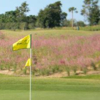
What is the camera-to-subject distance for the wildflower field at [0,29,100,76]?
21.3 meters

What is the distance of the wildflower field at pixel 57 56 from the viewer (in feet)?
69.9


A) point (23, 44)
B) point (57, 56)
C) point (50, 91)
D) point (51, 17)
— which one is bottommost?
point (50, 91)

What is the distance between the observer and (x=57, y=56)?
2447 centimetres

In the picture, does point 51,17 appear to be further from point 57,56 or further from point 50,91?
point 50,91

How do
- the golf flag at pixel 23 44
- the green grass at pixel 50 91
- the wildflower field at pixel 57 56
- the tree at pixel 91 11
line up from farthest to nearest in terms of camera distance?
the tree at pixel 91 11
the wildflower field at pixel 57 56
the green grass at pixel 50 91
the golf flag at pixel 23 44

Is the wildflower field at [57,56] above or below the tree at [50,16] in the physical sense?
below

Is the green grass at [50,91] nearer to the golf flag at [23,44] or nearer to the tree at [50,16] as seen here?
the golf flag at [23,44]

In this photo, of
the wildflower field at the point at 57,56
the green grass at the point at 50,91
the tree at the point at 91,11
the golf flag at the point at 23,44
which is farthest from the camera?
the tree at the point at 91,11

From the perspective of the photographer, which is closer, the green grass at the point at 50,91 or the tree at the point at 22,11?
the green grass at the point at 50,91

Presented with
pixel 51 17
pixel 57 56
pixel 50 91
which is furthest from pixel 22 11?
pixel 50 91

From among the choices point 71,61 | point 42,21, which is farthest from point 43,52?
point 42,21

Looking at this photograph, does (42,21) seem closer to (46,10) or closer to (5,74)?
(46,10)

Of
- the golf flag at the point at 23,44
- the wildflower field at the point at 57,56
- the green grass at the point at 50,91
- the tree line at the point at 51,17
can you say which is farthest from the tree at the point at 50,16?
the golf flag at the point at 23,44

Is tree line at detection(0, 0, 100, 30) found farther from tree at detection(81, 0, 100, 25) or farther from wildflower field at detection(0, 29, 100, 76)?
wildflower field at detection(0, 29, 100, 76)
